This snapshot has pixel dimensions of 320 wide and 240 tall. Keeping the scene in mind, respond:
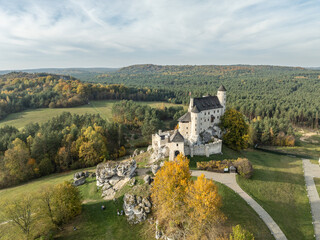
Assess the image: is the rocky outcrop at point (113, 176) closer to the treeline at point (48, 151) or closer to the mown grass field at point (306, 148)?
the treeline at point (48, 151)

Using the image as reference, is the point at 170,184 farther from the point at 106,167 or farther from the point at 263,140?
the point at 263,140

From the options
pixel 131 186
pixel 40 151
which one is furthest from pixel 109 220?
pixel 40 151

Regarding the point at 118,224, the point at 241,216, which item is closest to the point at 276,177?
the point at 241,216

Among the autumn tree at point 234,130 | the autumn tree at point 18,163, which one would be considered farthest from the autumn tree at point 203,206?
the autumn tree at point 18,163

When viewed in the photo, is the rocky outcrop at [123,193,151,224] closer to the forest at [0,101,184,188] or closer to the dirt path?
the forest at [0,101,184,188]

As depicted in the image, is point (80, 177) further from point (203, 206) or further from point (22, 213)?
point (203, 206)

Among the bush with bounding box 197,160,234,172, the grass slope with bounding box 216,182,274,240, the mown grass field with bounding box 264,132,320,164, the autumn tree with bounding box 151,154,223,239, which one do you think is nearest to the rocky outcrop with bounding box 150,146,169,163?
the bush with bounding box 197,160,234,172
